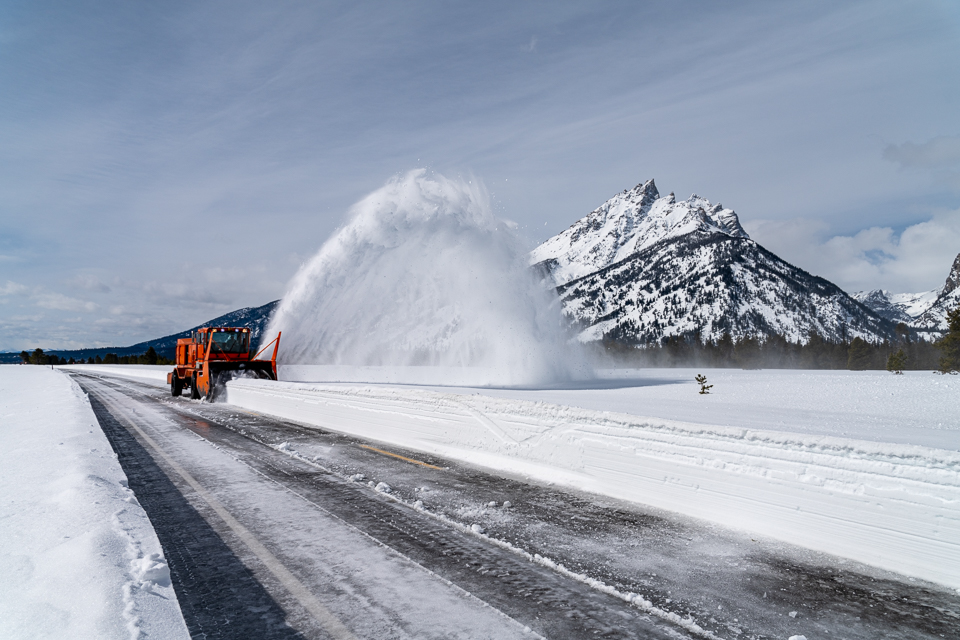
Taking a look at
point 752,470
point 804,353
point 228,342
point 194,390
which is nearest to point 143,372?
point 194,390

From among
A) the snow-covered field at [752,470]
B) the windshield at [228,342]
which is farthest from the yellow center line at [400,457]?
the windshield at [228,342]

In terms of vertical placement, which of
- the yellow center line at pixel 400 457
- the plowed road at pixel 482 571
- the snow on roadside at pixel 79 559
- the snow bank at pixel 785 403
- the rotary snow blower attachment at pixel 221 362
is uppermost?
the rotary snow blower attachment at pixel 221 362

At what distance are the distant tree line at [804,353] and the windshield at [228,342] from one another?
192ft

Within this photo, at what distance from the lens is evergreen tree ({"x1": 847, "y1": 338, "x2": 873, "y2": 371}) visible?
82.1m

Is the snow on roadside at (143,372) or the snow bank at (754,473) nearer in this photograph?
the snow bank at (754,473)

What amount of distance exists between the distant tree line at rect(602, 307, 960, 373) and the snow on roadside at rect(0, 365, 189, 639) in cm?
6440

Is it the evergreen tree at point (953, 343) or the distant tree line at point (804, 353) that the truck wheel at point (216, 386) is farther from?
the evergreen tree at point (953, 343)

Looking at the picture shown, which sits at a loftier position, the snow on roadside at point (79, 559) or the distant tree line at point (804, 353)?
the distant tree line at point (804, 353)

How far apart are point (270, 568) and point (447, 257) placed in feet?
86.7

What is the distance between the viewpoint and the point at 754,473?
5.69 meters

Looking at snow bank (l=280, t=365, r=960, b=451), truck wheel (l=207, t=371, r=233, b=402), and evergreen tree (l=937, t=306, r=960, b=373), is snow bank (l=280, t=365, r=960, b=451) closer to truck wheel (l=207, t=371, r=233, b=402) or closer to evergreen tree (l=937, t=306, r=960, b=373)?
truck wheel (l=207, t=371, r=233, b=402)

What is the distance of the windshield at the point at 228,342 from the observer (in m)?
23.4

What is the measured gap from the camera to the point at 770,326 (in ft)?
583

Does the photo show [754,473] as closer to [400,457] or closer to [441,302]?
[400,457]
